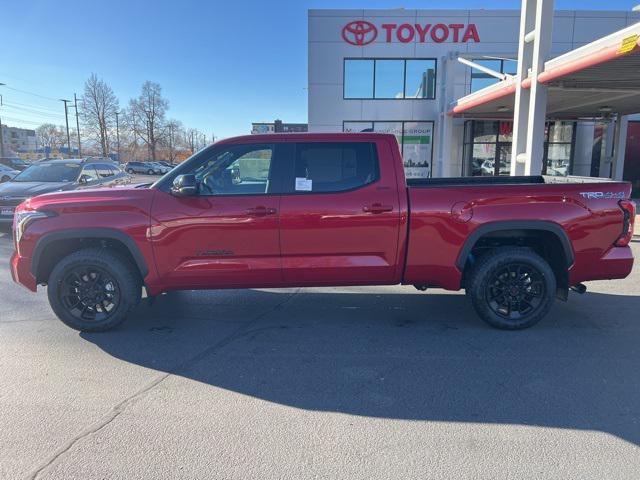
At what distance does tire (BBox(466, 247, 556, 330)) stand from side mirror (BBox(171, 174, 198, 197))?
9.27 feet

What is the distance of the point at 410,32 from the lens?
742 inches

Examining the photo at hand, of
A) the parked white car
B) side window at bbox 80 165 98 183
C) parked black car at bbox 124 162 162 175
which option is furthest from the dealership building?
parked black car at bbox 124 162 162 175

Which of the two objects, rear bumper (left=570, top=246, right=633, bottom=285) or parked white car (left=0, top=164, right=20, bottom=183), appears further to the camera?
parked white car (left=0, top=164, right=20, bottom=183)

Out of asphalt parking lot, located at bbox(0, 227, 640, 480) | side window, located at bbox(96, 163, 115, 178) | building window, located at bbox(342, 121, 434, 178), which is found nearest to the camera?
asphalt parking lot, located at bbox(0, 227, 640, 480)

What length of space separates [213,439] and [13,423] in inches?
53.7

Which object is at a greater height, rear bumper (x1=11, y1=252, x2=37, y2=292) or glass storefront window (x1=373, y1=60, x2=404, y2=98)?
glass storefront window (x1=373, y1=60, x2=404, y2=98)

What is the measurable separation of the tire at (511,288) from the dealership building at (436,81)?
14.6m

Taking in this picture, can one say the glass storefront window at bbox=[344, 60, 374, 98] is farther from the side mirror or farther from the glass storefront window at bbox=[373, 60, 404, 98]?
the side mirror

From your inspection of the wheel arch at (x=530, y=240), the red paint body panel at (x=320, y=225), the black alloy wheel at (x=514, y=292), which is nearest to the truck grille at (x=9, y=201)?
the red paint body panel at (x=320, y=225)

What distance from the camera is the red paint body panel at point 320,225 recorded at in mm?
4270

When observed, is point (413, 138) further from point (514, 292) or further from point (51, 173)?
point (514, 292)

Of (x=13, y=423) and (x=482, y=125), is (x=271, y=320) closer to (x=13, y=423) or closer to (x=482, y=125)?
(x=13, y=423)

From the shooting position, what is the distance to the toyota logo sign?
18.8 m

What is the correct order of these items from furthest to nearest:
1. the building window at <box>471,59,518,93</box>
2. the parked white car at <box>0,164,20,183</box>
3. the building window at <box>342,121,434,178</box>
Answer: the parked white car at <box>0,164,20,183</box> → the building window at <box>342,121,434,178</box> → the building window at <box>471,59,518,93</box>
